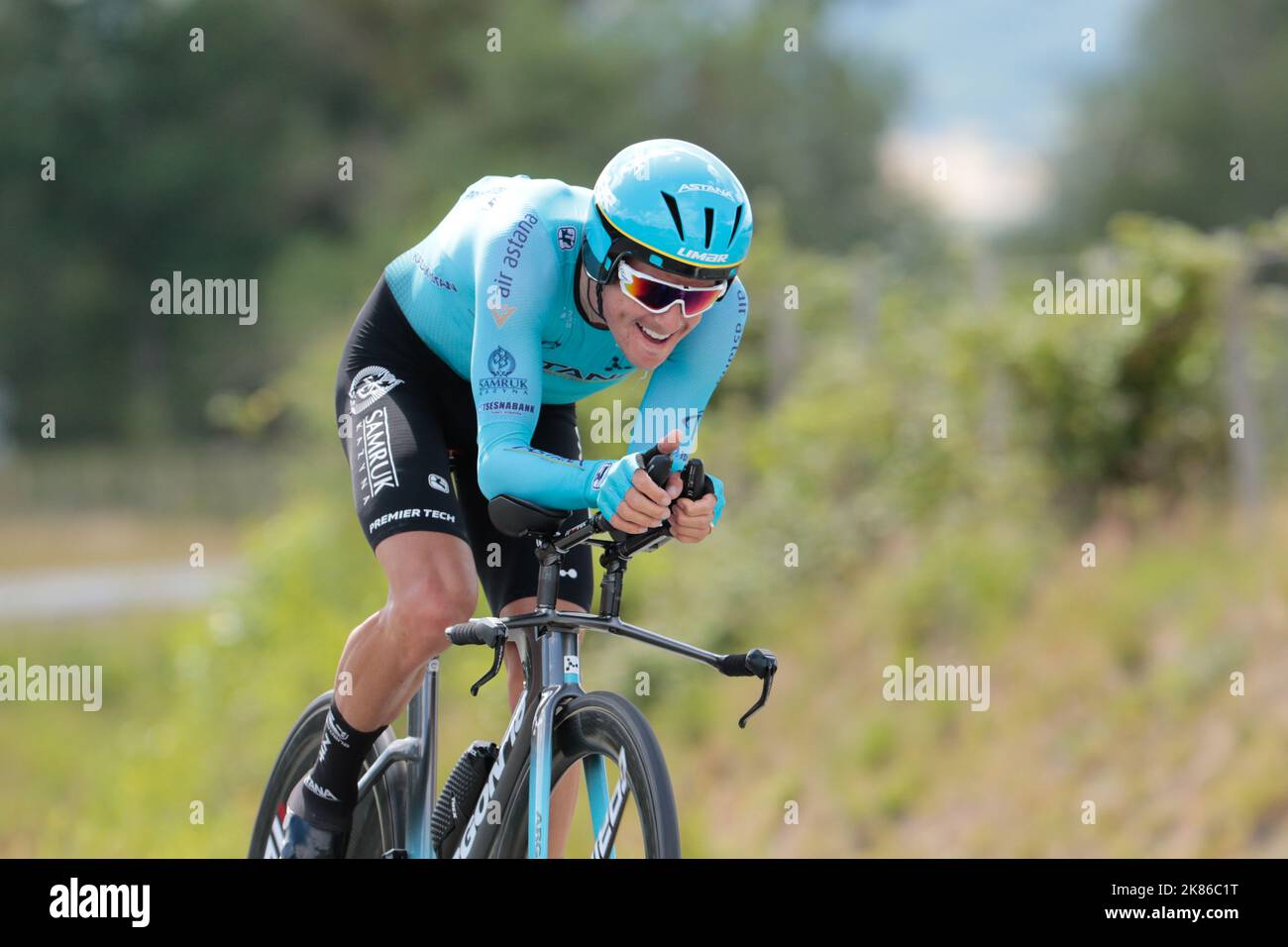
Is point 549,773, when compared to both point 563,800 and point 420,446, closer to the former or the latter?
point 563,800

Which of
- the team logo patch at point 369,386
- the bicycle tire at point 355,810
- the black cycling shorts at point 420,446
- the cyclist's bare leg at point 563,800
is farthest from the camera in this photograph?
the bicycle tire at point 355,810

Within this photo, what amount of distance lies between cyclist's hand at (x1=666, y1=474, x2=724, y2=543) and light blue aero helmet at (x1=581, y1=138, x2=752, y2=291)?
0.54 meters

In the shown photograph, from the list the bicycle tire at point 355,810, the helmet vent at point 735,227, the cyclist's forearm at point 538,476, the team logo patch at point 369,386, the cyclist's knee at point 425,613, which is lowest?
the bicycle tire at point 355,810

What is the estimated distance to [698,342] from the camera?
4.26 meters

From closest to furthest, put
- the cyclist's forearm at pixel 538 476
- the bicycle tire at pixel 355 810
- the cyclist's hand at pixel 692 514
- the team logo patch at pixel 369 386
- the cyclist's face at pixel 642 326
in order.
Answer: the cyclist's hand at pixel 692 514 → the cyclist's forearm at pixel 538 476 → the cyclist's face at pixel 642 326 → the team logo patch at pixel 369 386 → the bicycle tire at pixel 355 810

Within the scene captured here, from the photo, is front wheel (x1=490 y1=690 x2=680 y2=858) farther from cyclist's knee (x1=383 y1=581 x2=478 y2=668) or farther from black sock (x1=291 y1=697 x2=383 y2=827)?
black sock (x1=291 y1=697 x2=383 y2=827)

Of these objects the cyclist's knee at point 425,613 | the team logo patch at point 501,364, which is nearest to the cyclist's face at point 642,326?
the team logo patch at point 501,364

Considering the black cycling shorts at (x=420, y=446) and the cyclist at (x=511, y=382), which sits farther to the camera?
the black cycling shorts at (x=420, y=446)

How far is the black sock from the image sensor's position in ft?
15.1

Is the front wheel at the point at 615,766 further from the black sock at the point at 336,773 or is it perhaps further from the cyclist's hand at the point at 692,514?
the black sock at the point at 336,773

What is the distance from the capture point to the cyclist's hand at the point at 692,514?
3643mm

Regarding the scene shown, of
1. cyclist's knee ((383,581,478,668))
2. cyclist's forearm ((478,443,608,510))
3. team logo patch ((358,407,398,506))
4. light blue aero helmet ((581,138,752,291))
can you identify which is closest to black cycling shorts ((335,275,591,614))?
team logo patch ((358,407,398,506))

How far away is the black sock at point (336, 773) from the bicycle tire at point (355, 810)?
10 centimetres
